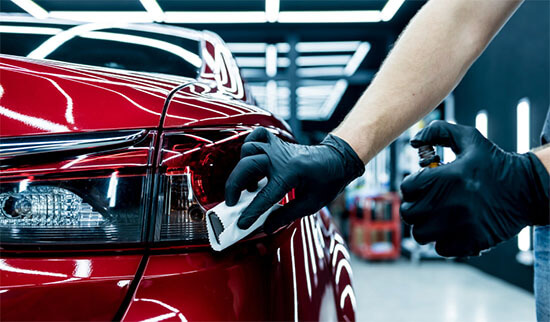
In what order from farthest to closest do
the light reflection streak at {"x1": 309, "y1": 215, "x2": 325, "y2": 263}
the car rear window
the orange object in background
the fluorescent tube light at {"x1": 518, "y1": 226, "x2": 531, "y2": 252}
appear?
the orange object in background, the fluorescent tube light at {"x1": 518, "y1": 226, "x2": 531, "y2": 252}, the car rear window, the light reflection streak at {"x1": 309, "y1": 215, "x2": 325, "y2": 263}

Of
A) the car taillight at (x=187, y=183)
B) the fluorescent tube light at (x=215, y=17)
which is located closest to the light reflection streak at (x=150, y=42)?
the car taillight at (x=187, y=183)

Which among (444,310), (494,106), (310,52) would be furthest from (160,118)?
(310,52)

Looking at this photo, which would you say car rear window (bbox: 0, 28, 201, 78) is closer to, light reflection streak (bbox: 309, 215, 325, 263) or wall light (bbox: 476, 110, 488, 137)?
light reflection streak (bbox: 309, 215, 325, 263)

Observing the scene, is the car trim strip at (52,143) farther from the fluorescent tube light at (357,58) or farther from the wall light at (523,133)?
the fluorescent tube light at (357,58)

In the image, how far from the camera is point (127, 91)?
68 cm

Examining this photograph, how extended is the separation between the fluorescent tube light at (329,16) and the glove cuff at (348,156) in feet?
18.7

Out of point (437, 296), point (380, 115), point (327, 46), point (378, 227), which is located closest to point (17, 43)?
point (380, 115)

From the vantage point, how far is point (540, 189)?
0.78m

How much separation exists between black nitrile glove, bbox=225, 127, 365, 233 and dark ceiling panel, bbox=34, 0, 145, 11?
190 inches

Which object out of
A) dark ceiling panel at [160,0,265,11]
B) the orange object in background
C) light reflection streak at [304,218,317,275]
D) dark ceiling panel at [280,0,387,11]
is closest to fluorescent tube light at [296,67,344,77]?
dark ceiling panel at [280,0,387,11]

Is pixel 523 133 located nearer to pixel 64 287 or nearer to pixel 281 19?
pixel 281 19

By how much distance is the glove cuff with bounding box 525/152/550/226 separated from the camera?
2.56 ft

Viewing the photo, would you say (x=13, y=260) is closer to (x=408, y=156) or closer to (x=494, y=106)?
(x=494, y=106)

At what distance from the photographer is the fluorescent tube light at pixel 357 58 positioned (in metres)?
7.76
